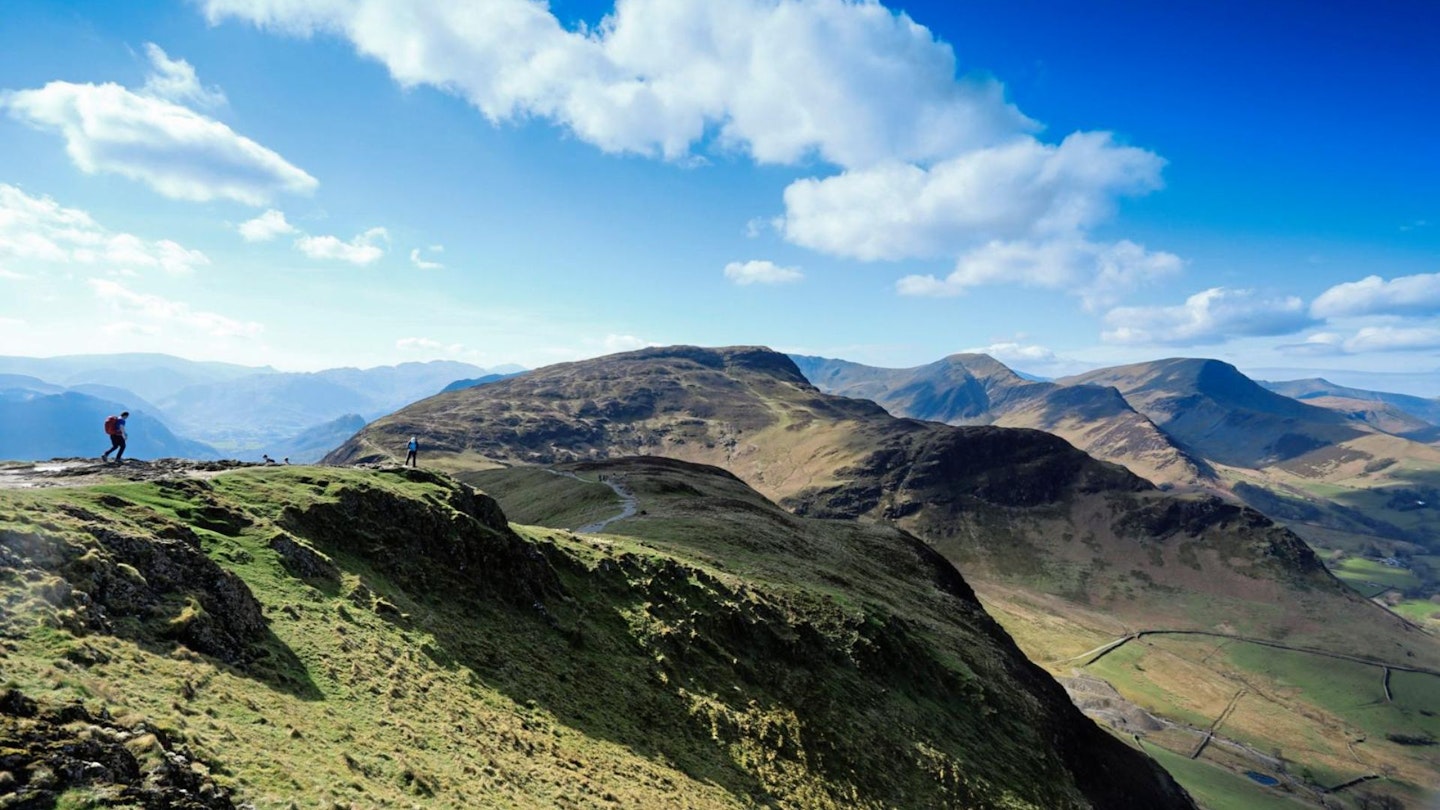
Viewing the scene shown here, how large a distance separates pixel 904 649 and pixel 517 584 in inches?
1197

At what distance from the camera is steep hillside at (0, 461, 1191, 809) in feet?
48.8

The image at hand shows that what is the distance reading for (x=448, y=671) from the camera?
972 inches

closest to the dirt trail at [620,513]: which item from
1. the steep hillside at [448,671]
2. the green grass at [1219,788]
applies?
the steep hillside at [448,671]

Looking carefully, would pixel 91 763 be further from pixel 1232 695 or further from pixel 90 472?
pixel 1232 695

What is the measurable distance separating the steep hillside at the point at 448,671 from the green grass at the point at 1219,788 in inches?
2147

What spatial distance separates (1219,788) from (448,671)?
12482 centimetres

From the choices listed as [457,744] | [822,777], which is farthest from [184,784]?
[822,777]

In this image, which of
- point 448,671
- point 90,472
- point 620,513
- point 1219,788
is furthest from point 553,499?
point 1219,788

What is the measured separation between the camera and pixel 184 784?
502 inches

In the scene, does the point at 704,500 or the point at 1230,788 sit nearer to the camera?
the point at 704,500

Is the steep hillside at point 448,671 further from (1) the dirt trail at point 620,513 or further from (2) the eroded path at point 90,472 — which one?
(1) the dirt trail at point 620,513

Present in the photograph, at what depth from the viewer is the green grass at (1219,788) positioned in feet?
306

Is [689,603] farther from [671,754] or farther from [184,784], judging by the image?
[184,784]

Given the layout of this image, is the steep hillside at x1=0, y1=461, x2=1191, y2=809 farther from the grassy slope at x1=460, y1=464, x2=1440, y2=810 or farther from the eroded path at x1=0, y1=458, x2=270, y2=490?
the grassy slope at x1=460, y1=464, x2=1440, y2=810
